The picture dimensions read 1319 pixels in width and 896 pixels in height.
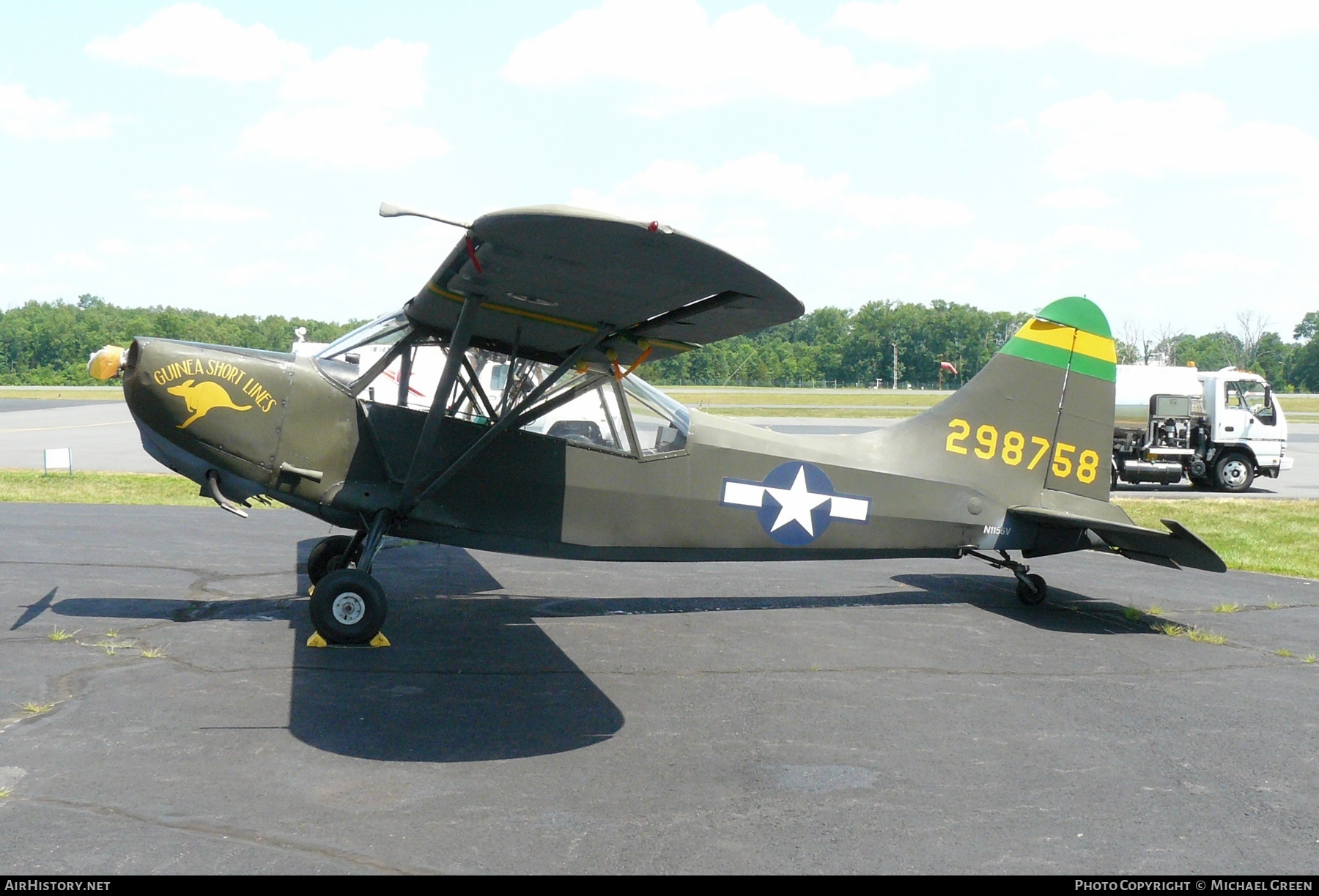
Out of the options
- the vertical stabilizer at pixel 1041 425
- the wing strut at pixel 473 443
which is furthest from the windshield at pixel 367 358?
the vertical stabilizer at pixel 1041 425

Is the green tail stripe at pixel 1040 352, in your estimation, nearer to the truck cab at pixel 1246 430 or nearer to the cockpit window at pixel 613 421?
the cockpit window at pixel 613 421

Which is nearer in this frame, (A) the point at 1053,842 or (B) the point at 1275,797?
(A) the point at 1053,842

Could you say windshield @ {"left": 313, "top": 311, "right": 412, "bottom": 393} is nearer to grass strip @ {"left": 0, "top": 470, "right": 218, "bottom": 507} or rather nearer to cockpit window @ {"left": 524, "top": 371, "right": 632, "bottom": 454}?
cockpit window @ {"left": 524, "top": 371, "right": 632, "bottom": 454}

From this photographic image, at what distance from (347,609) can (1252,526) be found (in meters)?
14.2

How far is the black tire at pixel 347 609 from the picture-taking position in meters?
7.13

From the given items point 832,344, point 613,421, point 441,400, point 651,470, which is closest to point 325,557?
point 441,400

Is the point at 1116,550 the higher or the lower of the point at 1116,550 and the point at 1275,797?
the higher

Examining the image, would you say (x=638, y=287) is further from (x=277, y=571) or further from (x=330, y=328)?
(x=330, y=328)

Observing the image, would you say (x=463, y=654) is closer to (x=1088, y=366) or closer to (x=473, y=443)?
(x=473, y=443)

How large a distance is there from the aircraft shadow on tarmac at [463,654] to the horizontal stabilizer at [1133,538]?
647 millimetres

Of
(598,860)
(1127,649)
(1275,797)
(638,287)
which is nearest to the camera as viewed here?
(598,860)
